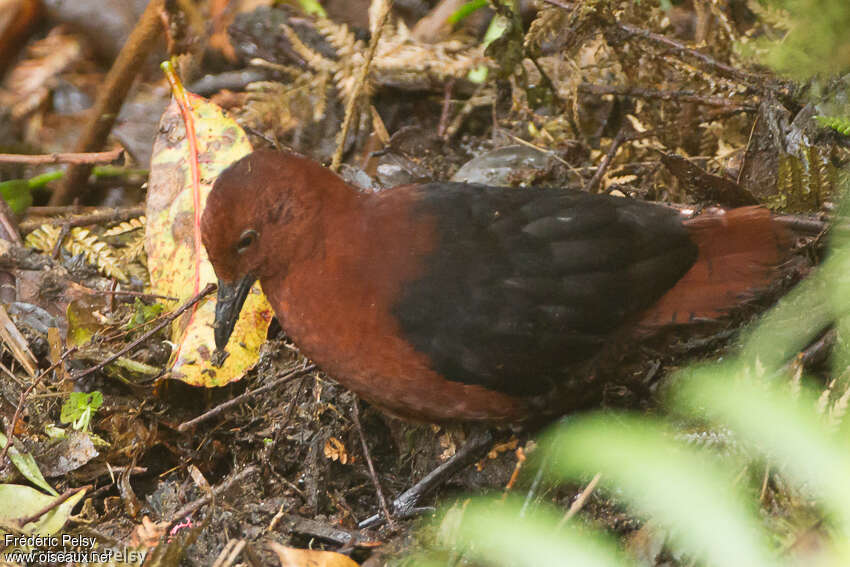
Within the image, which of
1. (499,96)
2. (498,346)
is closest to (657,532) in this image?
(498,346)

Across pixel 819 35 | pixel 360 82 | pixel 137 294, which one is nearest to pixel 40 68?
pixel 360 82

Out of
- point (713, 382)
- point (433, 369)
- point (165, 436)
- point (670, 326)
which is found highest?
point (713, 382)

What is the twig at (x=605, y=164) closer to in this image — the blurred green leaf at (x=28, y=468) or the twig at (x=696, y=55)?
the twig at (x=696, y=55)

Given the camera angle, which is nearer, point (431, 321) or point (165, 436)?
point (431, 321)

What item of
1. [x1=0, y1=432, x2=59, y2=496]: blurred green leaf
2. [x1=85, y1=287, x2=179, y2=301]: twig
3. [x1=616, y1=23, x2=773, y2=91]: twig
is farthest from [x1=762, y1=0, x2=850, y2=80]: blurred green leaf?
[x1=0, y1=432, x2=59, y2=496]: blurred green leaf

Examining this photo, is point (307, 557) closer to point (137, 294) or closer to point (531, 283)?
point (531, 283)

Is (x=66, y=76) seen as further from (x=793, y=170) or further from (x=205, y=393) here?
(x=793, y=170)

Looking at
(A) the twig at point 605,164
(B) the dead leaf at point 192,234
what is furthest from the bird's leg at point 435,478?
(A) the twig at point 605,164
